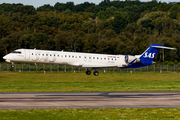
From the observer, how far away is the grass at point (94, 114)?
1811cm

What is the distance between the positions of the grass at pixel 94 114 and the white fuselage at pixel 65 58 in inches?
1066

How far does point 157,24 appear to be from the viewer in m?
152

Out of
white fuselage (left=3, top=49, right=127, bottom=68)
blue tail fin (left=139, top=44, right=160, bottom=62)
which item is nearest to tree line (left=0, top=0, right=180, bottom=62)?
blue tail fin (left=139, top=44, right=160, bottom=62)

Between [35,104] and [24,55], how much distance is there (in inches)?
966

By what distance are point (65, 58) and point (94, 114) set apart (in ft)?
96.4

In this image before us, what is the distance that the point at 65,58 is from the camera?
157 ft

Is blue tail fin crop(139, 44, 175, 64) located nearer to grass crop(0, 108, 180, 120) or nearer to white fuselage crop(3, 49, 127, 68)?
white fuselage crop(3, 49, 127, 68)

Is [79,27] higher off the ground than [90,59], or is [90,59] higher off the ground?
[79,27]

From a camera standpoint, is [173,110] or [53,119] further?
[173,110]

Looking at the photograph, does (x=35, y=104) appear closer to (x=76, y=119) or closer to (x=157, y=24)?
(x=76, y=119)

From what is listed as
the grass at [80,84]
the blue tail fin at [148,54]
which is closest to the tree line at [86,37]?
the blue tail fin at [148,54]

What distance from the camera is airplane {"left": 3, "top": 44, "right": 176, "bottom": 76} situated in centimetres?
Answer: 4656

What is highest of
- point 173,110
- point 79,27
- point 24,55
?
point 79,27

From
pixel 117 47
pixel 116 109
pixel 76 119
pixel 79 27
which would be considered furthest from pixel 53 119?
pixel 79 27
